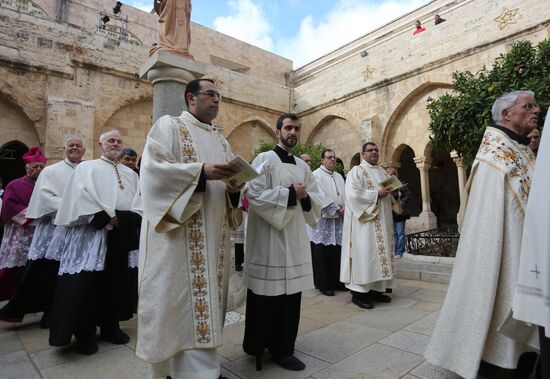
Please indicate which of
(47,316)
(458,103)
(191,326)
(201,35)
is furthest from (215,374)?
(201,35)

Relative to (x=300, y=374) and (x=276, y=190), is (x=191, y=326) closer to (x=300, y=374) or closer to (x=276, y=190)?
(x=300, y=374)

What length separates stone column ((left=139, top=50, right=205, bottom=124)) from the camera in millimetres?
4418

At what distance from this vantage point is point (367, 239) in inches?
173

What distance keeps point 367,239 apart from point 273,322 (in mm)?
2132

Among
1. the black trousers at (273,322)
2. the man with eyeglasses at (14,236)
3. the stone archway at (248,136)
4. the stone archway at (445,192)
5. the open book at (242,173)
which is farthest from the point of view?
the stone archway at (445,192)

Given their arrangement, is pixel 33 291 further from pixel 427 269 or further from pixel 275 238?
pixel 427 269

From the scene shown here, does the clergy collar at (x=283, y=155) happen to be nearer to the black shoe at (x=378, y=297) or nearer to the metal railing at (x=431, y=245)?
the black shoe at (x=378, y=297)

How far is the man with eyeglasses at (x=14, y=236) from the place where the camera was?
4.07 metres

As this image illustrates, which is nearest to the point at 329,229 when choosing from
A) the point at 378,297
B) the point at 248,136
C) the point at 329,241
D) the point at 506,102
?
the point at 329,241

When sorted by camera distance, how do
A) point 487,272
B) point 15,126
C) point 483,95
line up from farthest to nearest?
1. point 15,126
2. point 483,95
3. point 487,272

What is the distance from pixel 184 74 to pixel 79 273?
277 cm

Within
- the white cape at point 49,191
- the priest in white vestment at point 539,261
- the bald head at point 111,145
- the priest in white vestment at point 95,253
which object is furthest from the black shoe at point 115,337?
the priest in white vestment at point 539,261

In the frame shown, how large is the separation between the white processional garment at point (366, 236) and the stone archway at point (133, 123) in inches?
345

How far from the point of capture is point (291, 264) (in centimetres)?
266
